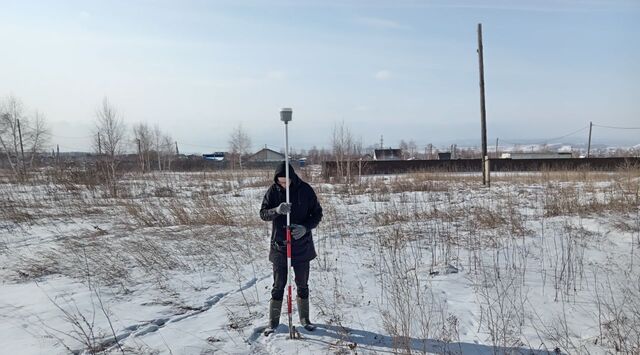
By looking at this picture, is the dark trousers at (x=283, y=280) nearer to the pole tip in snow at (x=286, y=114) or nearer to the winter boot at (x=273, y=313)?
the winter boot at (x=273, y=313)

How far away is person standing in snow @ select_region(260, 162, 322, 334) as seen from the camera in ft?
12.4

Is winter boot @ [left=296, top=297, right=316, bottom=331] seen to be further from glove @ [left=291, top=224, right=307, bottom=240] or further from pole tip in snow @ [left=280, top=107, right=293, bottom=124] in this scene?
pole tip in snow @ [left=280, top=107, right=293, bottom=124]

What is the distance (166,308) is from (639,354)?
460cm

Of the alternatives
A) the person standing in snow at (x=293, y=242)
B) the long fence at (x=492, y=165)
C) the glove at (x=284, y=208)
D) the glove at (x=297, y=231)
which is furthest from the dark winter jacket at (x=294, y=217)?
A: the long fence at (x=492, y=165)

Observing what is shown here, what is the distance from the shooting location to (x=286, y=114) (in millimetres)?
3510

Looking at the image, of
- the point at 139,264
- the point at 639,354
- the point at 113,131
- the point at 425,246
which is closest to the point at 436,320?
the point at 639,354

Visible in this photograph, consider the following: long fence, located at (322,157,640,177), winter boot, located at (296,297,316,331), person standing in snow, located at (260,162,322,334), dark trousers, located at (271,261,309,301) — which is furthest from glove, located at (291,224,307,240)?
long fence, located at (322,157,640,177)

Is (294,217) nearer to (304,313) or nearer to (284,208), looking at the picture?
(284,208)

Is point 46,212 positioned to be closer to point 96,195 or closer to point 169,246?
point 96,195

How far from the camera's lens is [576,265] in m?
5.57

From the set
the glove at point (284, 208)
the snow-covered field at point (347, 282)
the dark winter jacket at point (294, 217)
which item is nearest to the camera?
the glove at point (284, 208)

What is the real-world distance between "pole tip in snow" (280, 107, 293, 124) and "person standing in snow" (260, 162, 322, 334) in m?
0.48

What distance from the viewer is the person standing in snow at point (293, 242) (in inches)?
149

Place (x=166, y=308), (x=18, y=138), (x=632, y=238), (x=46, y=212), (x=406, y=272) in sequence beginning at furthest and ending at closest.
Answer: (x=18, y=138) < (x=46, y=212) < (x=632, y=238) < (x=406, y=272) < (x=166, y=308)
